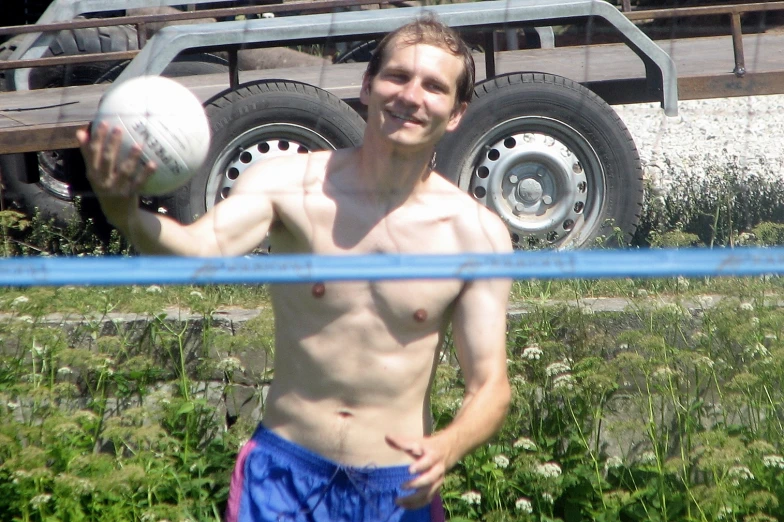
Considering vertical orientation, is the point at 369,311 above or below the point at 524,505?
above

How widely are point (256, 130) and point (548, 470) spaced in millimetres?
1535

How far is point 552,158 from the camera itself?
11.5ft

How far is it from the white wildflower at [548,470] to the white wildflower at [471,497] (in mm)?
231

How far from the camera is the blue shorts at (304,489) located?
2482 mm

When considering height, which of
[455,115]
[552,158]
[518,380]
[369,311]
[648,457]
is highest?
[455,115]

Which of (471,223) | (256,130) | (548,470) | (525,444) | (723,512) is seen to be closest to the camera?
(471,223)

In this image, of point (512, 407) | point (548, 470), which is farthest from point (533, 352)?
point (548, 470)

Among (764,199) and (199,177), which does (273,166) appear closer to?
(199,177)

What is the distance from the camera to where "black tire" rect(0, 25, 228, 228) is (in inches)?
147

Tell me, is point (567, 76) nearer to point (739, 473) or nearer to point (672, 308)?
point (672, 308)

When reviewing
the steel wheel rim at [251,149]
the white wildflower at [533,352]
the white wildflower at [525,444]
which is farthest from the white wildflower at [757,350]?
the steel wheel rim at [251,149]

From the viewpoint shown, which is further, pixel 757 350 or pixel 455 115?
pixel 757 350

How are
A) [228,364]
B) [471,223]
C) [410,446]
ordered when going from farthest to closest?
[228,364], [471,223], [410,446]

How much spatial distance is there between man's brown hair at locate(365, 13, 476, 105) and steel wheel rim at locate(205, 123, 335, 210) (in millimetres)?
801
